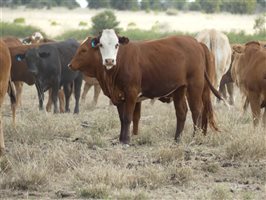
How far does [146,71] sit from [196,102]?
1.10 meters

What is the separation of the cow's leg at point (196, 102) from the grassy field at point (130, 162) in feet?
1.25

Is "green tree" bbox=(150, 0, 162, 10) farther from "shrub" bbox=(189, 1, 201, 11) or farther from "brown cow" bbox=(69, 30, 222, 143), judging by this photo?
"brown cow" bbox=(69, 30, 222, 143)

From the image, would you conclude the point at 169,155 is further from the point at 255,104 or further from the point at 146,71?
the point at 255,104

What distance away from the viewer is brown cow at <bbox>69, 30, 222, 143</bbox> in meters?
11.8

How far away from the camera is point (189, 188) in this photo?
9133mm

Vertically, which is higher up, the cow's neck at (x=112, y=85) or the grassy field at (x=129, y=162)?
the cow's neck at (x=112, y=85)

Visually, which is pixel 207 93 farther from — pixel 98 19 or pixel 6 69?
pixel 98 19

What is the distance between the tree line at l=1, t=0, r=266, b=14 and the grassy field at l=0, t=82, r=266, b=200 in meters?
63.5

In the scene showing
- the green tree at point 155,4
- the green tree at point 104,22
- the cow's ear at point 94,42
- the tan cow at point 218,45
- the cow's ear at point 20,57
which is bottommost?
the green tree at point 155,4

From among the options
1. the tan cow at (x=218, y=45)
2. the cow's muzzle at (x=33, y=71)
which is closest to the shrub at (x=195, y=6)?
the tan cow at (x=218, y=45)

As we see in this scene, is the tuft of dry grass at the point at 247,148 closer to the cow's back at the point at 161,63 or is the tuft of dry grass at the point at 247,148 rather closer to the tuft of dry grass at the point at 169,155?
the tuft of dry grass at the point at 169,155

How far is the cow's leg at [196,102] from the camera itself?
40.7ft

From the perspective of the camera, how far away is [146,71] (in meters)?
12.0

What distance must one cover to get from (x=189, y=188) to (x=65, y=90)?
32.8 feet
